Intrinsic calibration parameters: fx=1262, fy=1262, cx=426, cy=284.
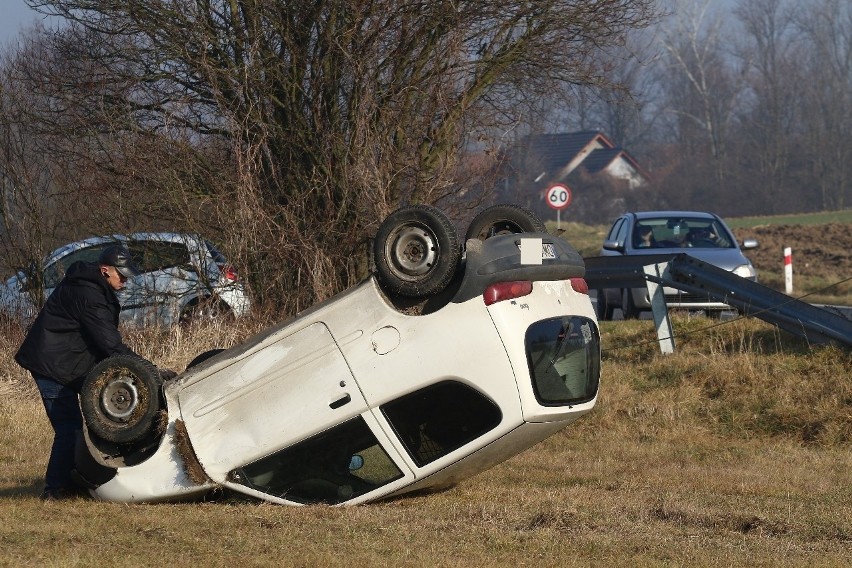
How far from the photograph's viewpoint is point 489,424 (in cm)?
761

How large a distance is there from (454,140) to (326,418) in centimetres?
935

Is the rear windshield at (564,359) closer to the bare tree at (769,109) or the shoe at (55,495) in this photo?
the shoe at (55,495)

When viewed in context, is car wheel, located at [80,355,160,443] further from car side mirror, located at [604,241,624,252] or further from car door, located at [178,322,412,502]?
car side mirror, located at [604,241,624,252]

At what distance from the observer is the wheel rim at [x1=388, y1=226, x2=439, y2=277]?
7.74 m

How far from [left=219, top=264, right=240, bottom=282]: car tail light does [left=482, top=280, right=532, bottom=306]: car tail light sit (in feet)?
26.0

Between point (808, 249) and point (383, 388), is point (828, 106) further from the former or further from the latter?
point (383, 388)

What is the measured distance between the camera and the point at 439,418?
7.73m

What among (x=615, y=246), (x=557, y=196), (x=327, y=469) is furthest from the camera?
(x=557, y=196)

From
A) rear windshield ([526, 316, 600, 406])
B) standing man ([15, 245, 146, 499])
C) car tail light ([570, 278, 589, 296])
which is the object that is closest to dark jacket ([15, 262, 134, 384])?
standing man ([15, 245, 146, 499])

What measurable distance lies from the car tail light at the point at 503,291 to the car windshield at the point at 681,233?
39.0ft

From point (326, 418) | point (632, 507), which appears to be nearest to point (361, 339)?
point (326, 418)

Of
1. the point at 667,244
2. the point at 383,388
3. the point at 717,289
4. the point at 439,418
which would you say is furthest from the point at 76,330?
the point at 667,244

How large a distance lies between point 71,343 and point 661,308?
7.47 m

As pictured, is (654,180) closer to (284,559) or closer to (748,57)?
(748,57)
